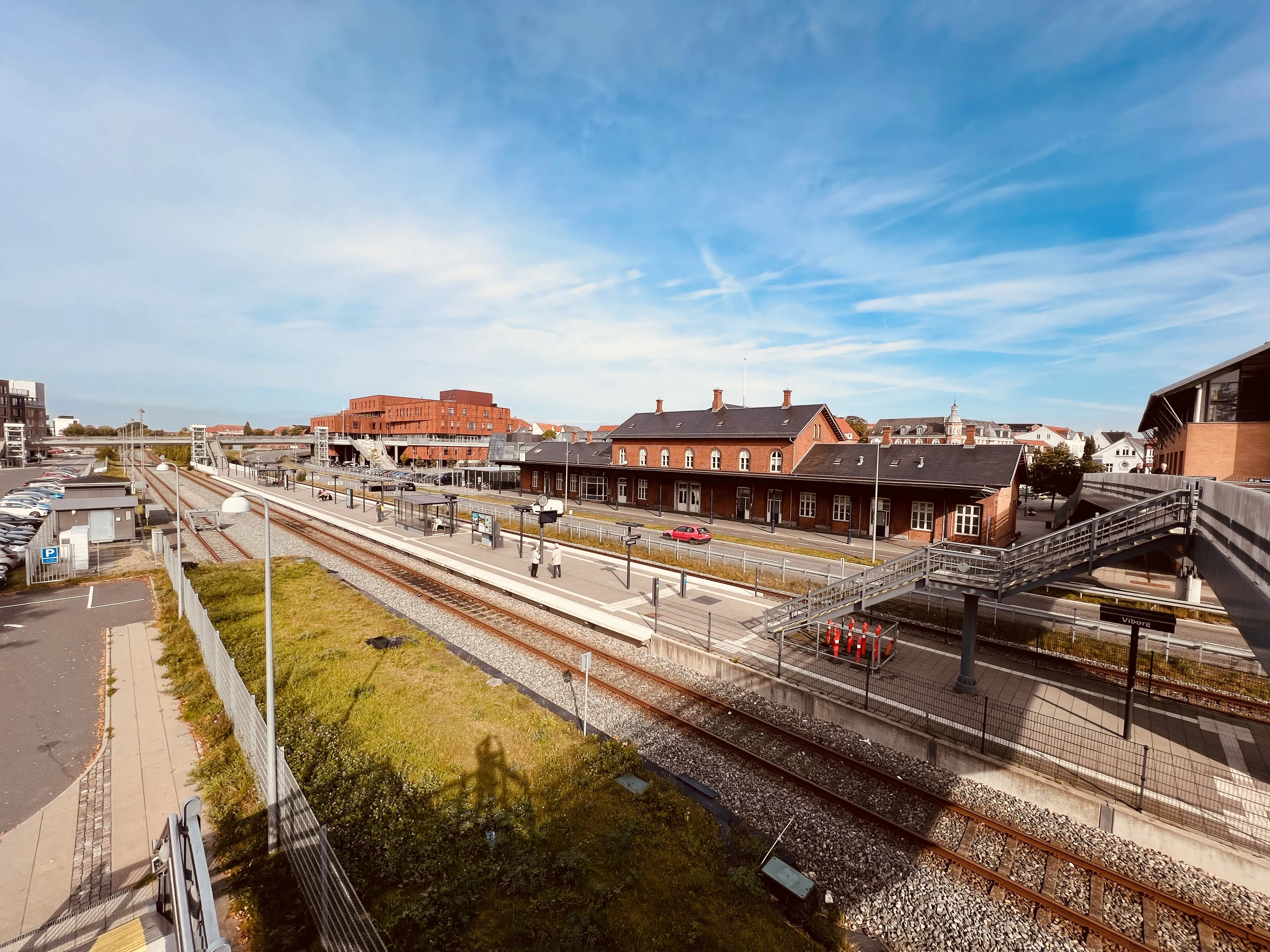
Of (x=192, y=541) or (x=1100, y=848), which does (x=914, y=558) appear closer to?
(x=1100, y=848)

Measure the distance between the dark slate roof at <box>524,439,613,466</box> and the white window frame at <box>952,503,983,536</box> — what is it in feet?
102

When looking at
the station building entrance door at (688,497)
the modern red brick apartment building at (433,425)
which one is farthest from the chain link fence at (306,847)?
the modern red brick apartment building at (433,425)

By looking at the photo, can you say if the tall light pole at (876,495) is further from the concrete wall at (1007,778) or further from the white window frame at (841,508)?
the concrete wall at (1007,778)

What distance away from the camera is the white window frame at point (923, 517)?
114ft

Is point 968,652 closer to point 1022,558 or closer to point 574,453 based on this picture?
point 1022,558

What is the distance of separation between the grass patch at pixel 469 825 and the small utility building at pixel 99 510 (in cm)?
2239

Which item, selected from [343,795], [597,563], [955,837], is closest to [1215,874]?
[955,837]

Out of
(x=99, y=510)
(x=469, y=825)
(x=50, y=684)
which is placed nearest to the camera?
(x=469, y=825)

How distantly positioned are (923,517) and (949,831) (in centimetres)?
2945

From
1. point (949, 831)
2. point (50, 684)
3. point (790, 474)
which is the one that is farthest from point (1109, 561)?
point (790, 474)

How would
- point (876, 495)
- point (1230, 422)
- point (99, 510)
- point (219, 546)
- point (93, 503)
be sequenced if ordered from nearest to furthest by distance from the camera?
point (1230, 422) < point (93, 503) < point (99, 510) < point (876, 495) < point (219, 546)

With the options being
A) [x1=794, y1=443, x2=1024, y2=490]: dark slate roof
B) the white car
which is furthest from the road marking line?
[x1=794, y1=443, x2=1024, y2=490]: dark slate roof

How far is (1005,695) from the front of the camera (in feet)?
44.0

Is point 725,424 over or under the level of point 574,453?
over
